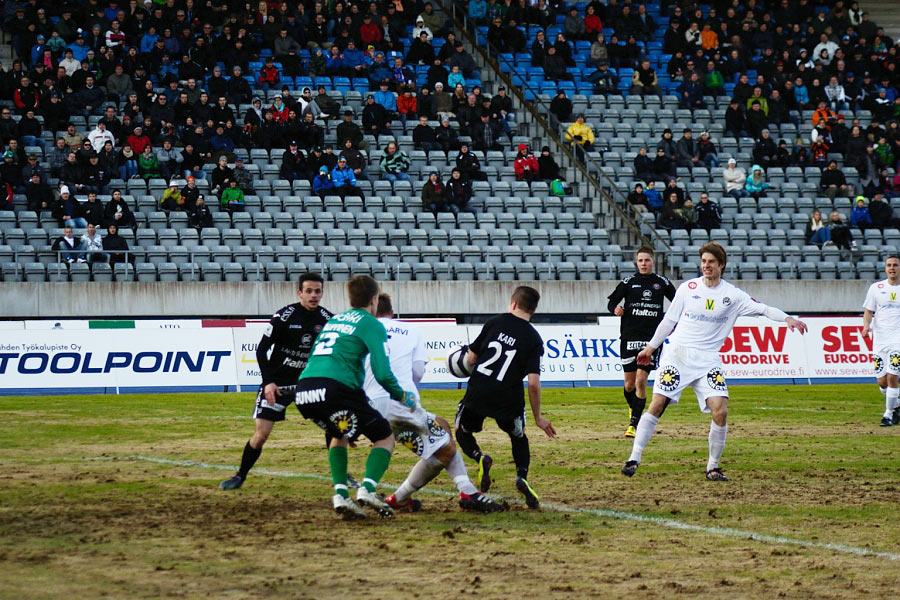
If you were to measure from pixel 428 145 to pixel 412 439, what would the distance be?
77.4 feet

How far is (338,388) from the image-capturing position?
903 cm

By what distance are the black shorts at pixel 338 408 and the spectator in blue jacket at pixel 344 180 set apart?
21.7 m

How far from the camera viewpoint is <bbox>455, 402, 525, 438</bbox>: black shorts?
33.0 feet

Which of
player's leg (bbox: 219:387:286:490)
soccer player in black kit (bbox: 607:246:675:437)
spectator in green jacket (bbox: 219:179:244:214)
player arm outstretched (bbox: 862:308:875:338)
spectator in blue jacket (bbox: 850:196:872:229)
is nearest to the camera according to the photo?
player's leg (bbox: 219:387:286:490)

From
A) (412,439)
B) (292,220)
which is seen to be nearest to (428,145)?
(292,220)

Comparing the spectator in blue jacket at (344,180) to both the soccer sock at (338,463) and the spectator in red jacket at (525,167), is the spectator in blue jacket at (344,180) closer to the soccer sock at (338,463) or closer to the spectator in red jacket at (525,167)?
the spectator in red jacket at (525,167)

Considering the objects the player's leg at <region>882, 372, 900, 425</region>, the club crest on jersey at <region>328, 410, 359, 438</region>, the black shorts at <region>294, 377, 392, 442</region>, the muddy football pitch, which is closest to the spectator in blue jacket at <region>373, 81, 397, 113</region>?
the player's leg at <region>882, 372, 900, 425</region>

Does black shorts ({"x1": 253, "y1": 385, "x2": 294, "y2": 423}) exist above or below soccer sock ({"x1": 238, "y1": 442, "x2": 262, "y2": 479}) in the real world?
above

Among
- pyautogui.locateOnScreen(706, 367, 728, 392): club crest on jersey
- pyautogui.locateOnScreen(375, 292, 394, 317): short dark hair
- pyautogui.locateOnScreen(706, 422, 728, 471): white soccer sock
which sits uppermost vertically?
pyautogui.locateOnScreen(375, 292, 394, 317): short dark hair

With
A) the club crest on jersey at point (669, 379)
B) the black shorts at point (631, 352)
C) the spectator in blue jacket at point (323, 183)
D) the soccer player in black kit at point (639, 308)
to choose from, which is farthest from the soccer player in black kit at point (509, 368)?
the spectator in blue jacket at point (323, 183)

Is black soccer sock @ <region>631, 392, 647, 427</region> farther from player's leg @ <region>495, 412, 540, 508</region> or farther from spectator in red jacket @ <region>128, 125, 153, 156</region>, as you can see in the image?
spectator in red jacket @ <region>128, 125, 153, 156</region>

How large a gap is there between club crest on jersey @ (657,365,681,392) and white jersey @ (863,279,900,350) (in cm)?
759

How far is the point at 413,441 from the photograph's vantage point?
31.2ft

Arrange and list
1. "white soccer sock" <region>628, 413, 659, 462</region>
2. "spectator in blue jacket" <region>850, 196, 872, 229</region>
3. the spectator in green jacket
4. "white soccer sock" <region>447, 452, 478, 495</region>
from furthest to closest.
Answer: "spectator in blue jacket" <region>850, 196, 872, 229</region> < the spectator in green jacket < "white soccer sock" <region>628, 413, 659, 462</region> < "white soccer sock" <region>447, 452, 478, 495</region>
